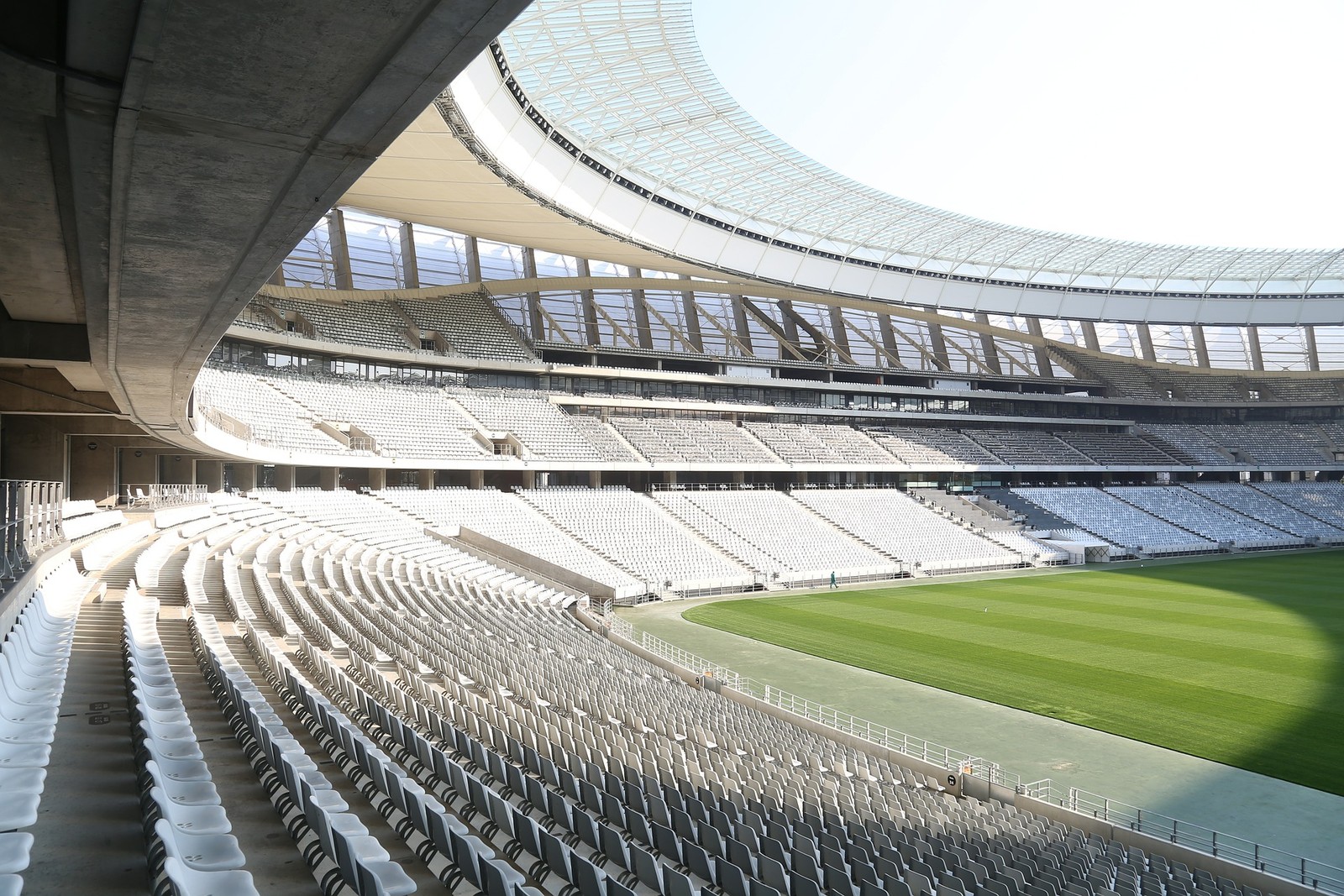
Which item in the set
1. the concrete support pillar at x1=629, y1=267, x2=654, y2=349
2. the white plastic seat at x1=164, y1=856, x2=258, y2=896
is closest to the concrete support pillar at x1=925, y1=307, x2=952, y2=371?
the concrete support pillar at x1=629, y1=267, x2=654, y2=349

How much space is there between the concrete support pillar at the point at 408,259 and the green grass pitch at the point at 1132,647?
24.5 metres

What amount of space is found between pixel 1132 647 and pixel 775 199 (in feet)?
71.9

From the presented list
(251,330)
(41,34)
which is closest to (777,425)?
(251,330)

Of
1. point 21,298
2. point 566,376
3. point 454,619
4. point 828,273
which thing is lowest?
point 454,619

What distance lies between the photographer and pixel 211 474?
35.0 metres

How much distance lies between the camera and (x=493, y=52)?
76.1 ft

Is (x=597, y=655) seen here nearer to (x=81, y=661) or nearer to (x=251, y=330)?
(x=81, y=661)

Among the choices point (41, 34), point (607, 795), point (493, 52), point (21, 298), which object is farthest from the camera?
point (493, 52)

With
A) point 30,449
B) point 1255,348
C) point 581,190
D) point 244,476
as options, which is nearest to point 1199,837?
point 30,449

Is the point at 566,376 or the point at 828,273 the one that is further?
the point at 566,376

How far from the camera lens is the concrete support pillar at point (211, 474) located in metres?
34.6

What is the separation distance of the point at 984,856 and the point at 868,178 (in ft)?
105

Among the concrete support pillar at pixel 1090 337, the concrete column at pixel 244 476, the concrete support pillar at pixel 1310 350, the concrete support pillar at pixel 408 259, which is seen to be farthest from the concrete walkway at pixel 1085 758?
the concrete support pillar at pixel 1310 350

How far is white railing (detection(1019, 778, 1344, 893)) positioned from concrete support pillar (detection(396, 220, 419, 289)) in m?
39.7
